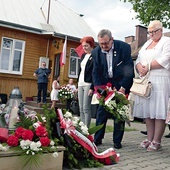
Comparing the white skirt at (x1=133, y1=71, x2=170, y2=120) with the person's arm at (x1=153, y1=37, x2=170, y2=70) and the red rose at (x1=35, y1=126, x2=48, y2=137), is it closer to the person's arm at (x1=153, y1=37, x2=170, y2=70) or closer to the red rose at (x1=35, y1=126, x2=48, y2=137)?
the person's arm at (x1=153, y1=37, x2=170, y2=70)

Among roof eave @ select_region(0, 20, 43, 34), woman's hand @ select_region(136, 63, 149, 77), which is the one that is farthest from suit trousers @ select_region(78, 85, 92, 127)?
roof eave @ select_region(0, 20, 43, 34)

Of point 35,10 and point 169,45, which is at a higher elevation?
point 35,10

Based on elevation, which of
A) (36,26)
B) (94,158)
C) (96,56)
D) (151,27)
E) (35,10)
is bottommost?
(94,158)

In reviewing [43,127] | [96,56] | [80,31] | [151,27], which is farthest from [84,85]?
[80,31]

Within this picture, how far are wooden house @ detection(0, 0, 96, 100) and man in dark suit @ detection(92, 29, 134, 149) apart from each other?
8989mm

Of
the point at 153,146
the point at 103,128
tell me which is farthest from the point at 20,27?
the point at 153,146

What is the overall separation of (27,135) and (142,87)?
6.16ft

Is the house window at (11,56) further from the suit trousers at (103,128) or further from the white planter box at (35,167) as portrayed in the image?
the white planter box at (35,167)

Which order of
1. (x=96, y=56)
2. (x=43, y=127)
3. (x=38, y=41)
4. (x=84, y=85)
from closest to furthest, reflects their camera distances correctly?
(x=43, y=127) < (x=96, y=56) < (x=84, y=85) < (x=38, y=41)

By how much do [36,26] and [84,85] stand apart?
9521mm

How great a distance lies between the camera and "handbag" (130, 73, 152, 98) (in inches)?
141

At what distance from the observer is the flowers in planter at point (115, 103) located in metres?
3.48

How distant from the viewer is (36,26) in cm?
1306

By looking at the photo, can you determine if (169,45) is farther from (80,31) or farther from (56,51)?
(80,31)
